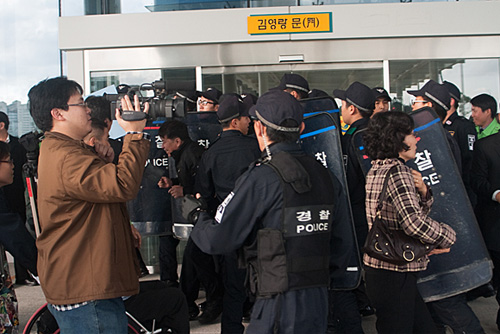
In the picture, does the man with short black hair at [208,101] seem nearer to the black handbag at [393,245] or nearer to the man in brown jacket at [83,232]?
the black handbag at [393,245]

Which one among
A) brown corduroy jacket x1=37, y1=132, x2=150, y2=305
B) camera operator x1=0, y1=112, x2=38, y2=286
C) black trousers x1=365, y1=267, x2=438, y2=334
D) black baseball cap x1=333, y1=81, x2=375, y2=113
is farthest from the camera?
camera operator x1=0, y1=112, x2=38, y2=286

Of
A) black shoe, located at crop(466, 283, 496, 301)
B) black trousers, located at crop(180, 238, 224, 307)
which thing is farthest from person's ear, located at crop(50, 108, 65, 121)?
black shoe, located at crop(466, 283, 496, 301)

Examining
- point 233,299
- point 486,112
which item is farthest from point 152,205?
point 486,112

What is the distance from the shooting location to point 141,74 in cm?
723

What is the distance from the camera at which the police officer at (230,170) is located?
399 centimetres

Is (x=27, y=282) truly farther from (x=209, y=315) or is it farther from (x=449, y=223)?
(x=449, y=223)

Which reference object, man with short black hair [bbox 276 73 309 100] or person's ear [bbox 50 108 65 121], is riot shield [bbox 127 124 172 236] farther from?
person's ear [bbox 50 108 65 121]

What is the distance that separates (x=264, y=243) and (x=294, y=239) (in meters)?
0.14

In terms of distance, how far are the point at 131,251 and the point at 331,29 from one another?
5.27 m

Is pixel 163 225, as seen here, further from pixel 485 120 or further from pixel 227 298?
pixel 485 120

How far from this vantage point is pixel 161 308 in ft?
11.3

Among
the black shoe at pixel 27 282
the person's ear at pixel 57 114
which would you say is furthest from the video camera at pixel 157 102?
the black shoe at pixel 27 282

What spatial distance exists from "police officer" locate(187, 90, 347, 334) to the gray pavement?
7.83 feet

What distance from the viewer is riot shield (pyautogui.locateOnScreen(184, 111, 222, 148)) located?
17.7 feet
